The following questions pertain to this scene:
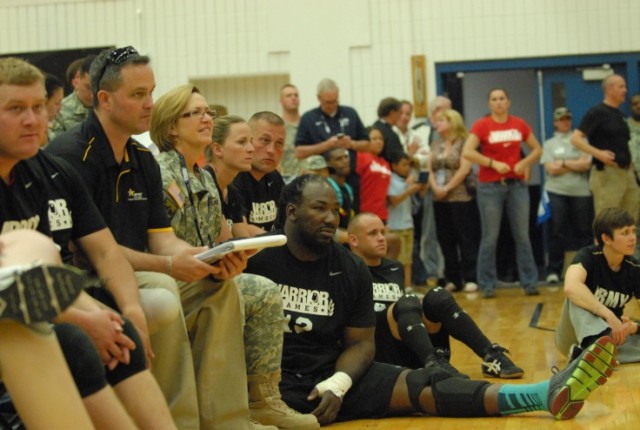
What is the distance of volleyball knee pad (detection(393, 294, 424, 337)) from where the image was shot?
16.0 feet

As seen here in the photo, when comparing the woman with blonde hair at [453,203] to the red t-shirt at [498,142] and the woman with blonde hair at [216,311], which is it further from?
the woman with blonde hair at [216,311]

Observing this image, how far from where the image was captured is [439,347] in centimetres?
523

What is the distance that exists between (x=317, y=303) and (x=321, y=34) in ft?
22.7

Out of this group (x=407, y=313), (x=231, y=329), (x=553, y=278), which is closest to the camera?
(x=231, y=329)

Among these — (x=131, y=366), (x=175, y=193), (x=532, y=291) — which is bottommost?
(x=532, y=291)

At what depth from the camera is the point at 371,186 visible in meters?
8.88

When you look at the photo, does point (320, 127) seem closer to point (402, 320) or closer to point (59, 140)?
point (402, 320)

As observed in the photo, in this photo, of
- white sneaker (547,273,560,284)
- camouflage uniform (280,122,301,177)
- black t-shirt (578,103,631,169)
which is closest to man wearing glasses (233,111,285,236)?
camouflage uniform (280,122,301,177)

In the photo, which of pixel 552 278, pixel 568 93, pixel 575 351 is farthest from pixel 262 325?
pixel 568 93

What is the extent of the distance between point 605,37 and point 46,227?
28.4ft

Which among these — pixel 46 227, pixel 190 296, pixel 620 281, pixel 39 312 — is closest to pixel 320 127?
pixel 620 281

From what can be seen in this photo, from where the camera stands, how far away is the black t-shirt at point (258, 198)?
17.3 ft

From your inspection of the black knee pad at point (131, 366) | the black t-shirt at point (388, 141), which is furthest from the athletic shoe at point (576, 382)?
the black t-shirt at point (388, 141)

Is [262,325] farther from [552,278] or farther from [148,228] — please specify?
[552,278]
